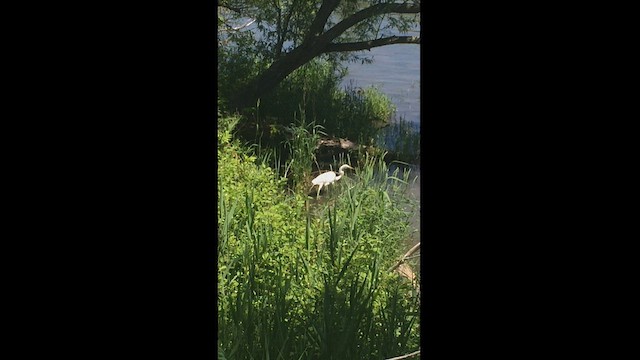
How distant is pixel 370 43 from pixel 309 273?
89cm

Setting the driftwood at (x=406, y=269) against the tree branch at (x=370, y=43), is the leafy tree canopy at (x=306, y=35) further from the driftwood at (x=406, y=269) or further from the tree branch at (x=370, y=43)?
the driftwood at (x=406, y=269)

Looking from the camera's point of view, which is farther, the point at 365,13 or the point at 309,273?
the point at 365,13

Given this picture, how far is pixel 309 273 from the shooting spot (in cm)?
227

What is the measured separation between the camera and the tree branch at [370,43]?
2.70 meters

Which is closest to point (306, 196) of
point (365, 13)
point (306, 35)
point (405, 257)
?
point (405, 257)

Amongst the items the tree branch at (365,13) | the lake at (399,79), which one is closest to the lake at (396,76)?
the lake at (399,79)

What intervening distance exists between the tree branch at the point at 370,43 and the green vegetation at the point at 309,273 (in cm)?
30

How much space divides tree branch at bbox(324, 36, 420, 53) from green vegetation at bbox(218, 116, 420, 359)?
30cm

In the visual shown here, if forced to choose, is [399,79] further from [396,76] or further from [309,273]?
[309,273]

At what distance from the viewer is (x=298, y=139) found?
106 inches

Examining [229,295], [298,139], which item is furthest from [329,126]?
[229,295]
